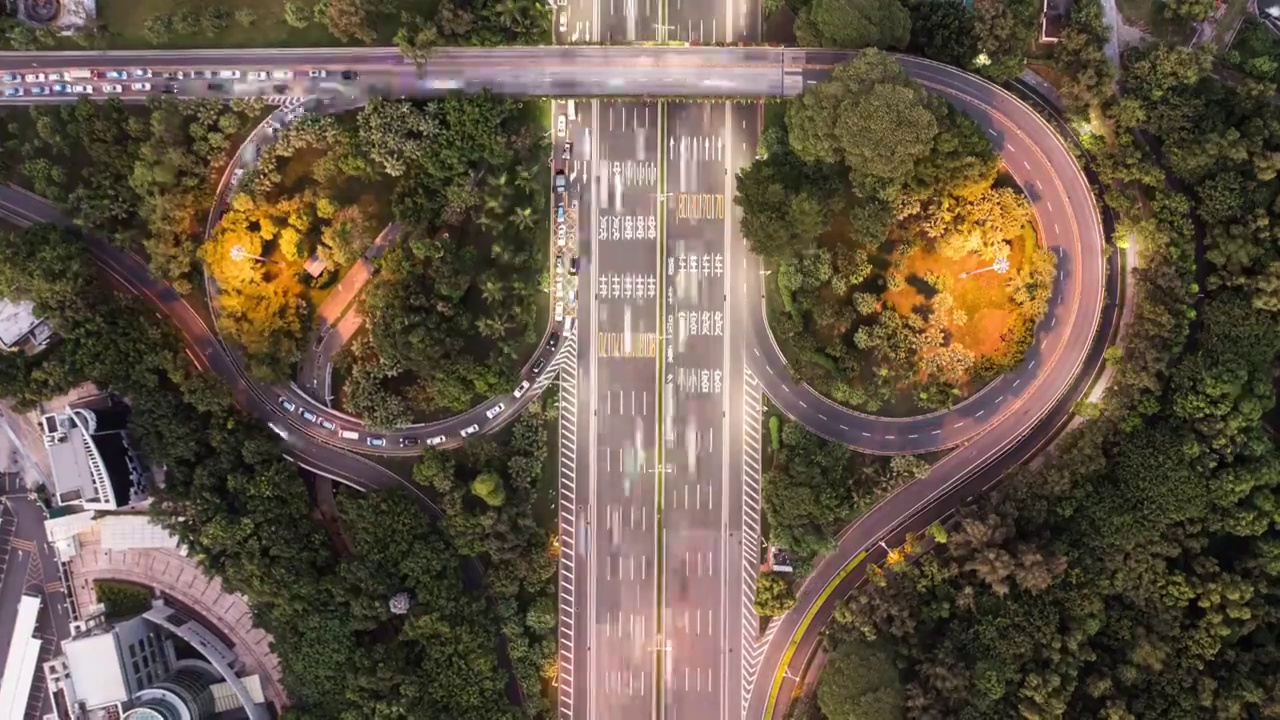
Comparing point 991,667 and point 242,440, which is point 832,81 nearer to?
point 991,667

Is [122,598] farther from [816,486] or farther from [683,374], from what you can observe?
[816,486]

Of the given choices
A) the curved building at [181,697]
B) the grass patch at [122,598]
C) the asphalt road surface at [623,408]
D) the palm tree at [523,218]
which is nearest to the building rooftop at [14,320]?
the grass patch at [122,598]

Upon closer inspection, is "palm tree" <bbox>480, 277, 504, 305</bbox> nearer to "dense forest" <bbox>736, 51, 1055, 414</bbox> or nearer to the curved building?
"dense forest" <bbox>736, 51, 1055, 414</bbox>

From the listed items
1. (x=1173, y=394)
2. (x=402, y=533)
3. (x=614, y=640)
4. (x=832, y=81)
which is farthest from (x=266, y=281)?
(x=1173, y=394)

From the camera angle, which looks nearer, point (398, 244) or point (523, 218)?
point (398, 244)

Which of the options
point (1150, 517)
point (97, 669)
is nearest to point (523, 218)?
point (97, 669)
